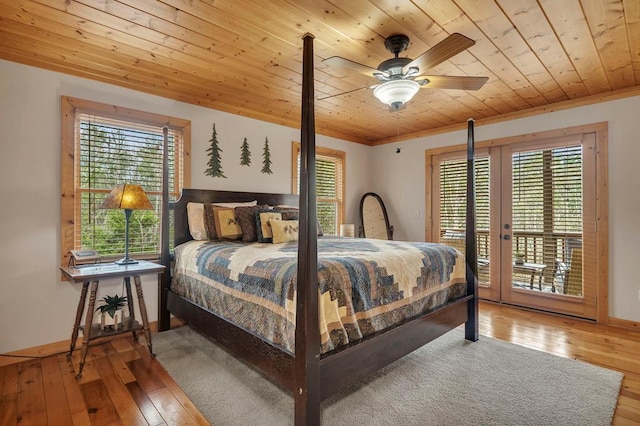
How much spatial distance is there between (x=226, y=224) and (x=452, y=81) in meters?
2.40

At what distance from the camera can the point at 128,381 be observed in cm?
229

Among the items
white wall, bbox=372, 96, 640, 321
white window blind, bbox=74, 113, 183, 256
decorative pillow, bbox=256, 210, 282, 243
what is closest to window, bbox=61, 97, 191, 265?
white window blind, bbox=74, 113, 183, 256

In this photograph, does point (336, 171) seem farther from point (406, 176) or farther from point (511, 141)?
point (511, 141)

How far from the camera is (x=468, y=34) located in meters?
2.31

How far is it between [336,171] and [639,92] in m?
3.59

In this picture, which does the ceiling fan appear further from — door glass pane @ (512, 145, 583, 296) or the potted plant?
the potted plant

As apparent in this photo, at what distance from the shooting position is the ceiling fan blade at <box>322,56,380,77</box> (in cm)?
205

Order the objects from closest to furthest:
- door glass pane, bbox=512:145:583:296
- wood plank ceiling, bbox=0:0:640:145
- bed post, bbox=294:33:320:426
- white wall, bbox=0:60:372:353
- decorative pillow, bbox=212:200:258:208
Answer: bed post, bbox=294:33:320:426 → wood plank ceiling, bbox=0:0:640:145 → white wall, bbox=0:60:372:353 → decorative pillow, bbox=212:200:258:208 → door glass pane, bbox=512:145:583:296

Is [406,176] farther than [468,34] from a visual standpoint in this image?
Yes

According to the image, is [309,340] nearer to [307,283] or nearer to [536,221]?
[307,283]

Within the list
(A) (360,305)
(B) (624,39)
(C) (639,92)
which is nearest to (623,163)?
(C) (639,92)

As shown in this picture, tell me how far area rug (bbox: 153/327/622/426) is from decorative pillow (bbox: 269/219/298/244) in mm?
1117

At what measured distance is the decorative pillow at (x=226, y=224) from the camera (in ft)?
10.8

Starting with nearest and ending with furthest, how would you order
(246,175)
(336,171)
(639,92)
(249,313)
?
(249,313) < (639,92) < (246,175) < (336,171)
